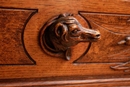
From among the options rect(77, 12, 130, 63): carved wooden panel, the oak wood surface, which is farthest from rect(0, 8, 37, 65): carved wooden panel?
rect(77, 12, 130, 63): carved wooden panel

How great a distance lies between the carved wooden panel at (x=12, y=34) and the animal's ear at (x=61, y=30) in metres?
0.05

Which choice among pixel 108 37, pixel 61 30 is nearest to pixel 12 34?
pixel 61 30

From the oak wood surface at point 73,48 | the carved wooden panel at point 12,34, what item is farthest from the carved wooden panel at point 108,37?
the carved wooden panel at point 12,34

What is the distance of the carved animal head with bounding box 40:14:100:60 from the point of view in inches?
15.6

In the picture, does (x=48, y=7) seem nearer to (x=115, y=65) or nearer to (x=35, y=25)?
(x=35, y=25)

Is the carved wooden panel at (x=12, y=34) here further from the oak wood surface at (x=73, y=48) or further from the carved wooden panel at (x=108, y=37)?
the carved wooden panel at (x=108, y=37)

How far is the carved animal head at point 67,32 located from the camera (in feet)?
1.30

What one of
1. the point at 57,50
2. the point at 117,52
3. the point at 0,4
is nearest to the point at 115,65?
the point at 117,52

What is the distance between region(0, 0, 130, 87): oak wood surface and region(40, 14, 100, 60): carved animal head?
0.02 metres

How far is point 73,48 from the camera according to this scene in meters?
0.46

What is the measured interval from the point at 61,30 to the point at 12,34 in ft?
0.28

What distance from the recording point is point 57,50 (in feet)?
1.45

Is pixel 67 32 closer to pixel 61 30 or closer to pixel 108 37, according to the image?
pixel 61 30

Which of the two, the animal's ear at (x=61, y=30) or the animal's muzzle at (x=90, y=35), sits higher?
the animal's ear at (x=61, y=30)
